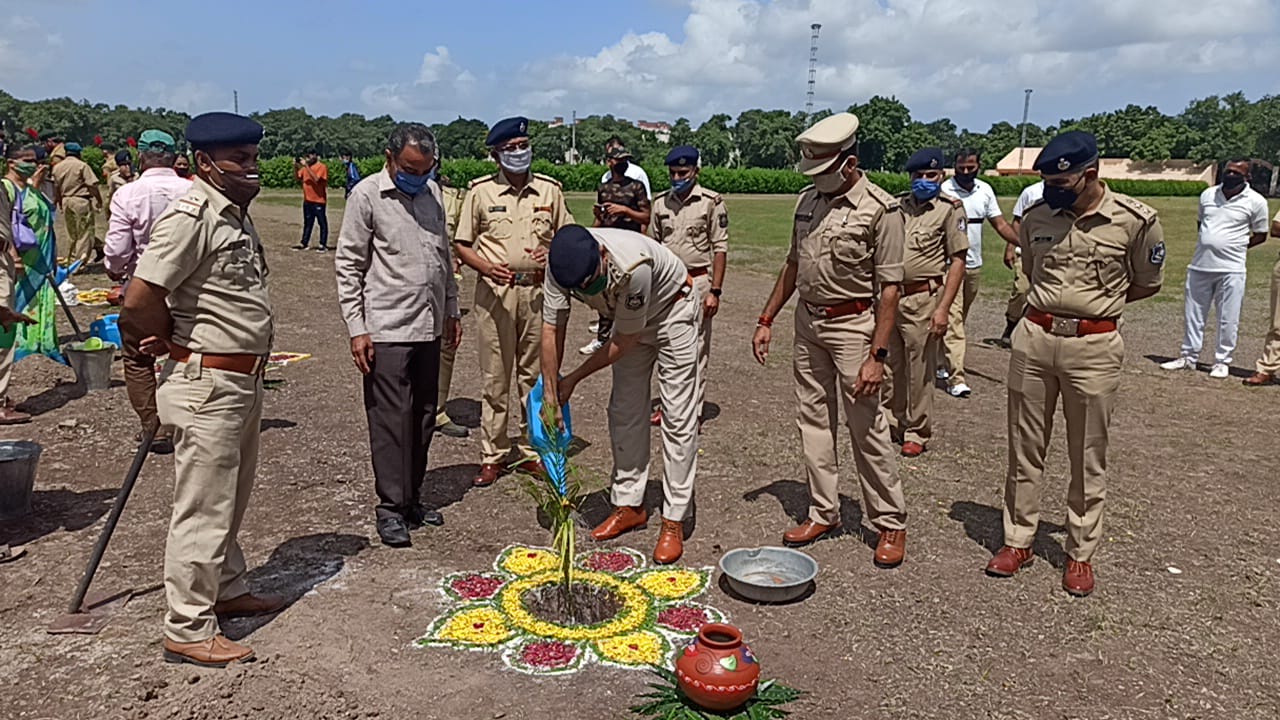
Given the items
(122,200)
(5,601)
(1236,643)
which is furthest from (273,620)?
(1236,643)

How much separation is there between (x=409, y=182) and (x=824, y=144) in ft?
7.63

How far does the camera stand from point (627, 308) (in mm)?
4793

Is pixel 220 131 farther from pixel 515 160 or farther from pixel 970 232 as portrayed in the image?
pixel 970 232

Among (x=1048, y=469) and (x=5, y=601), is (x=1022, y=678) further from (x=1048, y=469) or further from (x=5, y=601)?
(x=5, y=601)

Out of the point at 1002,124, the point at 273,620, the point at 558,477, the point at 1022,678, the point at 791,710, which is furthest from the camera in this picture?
the point at 1002,124

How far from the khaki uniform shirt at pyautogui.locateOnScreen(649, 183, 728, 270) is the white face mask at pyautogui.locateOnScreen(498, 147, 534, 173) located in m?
1.54

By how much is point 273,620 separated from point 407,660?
78 cm

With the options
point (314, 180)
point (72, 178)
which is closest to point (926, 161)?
point (72, 178)

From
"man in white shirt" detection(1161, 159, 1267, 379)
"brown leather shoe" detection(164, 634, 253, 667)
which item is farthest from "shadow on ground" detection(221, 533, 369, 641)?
"man in white shirt" detection(1161, 159, 1267, 379)

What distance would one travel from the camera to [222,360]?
4.00 metres

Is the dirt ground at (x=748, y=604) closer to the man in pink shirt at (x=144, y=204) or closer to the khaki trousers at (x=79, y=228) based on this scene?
the man in pink shirt at (x=144, y=204)

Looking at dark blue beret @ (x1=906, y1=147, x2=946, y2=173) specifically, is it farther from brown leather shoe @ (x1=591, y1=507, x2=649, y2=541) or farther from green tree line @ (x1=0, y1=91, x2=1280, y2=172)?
green tree line @ (x1=0, y1=91, x2=1280, y2=172)

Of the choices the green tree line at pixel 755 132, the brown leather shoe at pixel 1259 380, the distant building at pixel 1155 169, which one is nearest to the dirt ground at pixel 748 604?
the brown leather shoe at pixel 1259 380

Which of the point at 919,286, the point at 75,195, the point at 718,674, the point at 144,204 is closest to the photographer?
the point at 718,674
